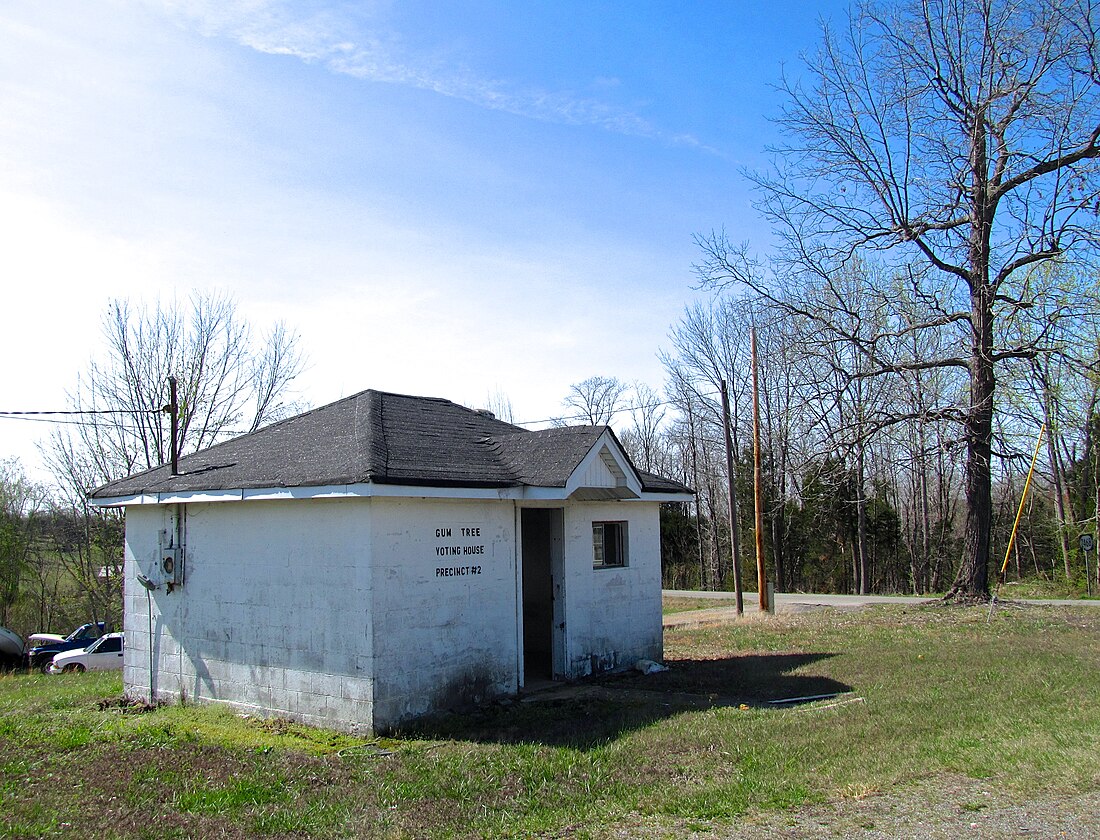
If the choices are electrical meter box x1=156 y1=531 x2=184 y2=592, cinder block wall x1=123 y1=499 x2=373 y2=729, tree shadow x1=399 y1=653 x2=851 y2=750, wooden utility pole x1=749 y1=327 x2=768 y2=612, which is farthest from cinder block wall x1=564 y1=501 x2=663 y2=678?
wooden utility pole x1=749 y1=327 x2=768 y2=612

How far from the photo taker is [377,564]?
9891 mm

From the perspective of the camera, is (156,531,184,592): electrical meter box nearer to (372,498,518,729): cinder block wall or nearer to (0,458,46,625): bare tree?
(372,498,518,729): cinder block wall

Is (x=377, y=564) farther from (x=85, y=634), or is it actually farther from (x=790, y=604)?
(x=85, y=634)

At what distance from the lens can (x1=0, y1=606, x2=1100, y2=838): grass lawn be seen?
6.37 metres

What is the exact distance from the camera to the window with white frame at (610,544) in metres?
14.2

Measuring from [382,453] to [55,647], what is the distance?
23.5 meters

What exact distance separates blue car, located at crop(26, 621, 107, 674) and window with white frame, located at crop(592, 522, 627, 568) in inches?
742

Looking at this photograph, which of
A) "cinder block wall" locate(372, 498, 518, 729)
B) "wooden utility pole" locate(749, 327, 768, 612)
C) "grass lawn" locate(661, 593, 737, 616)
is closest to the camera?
"cinder block wall" locate(372, 498, 518, 729)

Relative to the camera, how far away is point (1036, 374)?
19.9 metres

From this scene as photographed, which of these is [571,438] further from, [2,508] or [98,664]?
[2,508]

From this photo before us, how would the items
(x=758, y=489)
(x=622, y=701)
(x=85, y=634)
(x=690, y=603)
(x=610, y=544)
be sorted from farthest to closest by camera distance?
(x=690, y=603) < (x=85, y=634) < (x=758, y=489) < (x=610, y=544) < (x=622, y=701)

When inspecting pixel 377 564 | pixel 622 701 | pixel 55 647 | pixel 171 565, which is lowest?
pixel 55 647

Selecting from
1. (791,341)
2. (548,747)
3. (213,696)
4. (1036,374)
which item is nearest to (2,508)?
(213,696)

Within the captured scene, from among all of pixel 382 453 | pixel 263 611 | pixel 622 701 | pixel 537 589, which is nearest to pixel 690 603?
pixel 537 589
